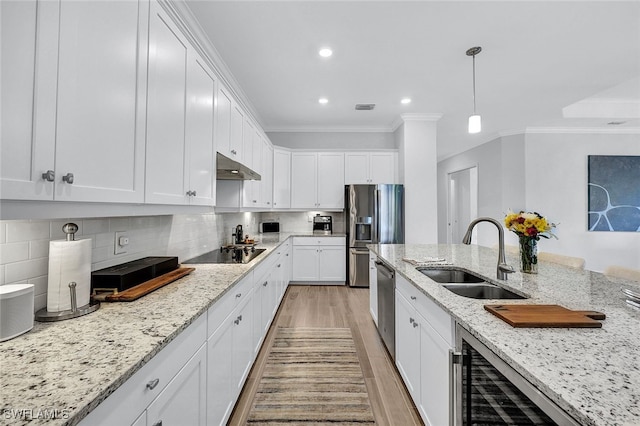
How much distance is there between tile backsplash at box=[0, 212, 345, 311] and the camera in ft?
3.41

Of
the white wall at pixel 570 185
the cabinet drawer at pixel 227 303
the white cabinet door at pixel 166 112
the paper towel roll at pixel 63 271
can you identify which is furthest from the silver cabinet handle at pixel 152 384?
the white wall at pixel 570 185

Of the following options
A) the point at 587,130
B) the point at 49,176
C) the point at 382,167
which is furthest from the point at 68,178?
the point at 587,130

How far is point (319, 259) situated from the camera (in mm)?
4664

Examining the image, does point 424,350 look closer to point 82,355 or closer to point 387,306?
point 387,306

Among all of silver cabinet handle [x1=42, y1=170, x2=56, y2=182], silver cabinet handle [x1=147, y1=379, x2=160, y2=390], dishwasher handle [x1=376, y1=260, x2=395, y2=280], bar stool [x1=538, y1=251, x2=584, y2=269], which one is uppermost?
silver cabinet handle [x1=42, y1=170, x2=56, y2=182]

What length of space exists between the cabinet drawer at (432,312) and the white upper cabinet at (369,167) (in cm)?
318

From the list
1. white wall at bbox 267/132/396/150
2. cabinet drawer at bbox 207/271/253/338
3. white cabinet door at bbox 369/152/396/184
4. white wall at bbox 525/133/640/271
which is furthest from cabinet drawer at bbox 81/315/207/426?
white wall at bbox 525/133/640/271

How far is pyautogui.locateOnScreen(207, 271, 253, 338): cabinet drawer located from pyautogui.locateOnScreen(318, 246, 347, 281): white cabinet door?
2.69 metres

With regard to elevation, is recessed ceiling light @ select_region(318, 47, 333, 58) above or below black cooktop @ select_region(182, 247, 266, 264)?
above

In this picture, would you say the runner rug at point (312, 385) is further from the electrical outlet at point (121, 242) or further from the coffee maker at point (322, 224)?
the coffee maker at point (322, 224)

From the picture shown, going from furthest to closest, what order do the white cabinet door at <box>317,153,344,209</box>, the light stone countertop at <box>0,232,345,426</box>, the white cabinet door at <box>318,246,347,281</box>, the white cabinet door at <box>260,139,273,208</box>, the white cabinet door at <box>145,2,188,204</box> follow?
the white cabinet door at <box>317,153,344,209</box>, the white cabinet door at <box>318,246,347,281</box>, the white cabinet door at <box>260,139,273,208</box>, the white cabinet door at <box>145,2,188,204</box>, the light stone countertop at <box>0,232,345,426</box>

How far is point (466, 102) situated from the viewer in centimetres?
389

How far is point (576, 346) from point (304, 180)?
14.2 ft

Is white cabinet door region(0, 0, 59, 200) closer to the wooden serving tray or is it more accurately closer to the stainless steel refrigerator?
the wooden serving tray
